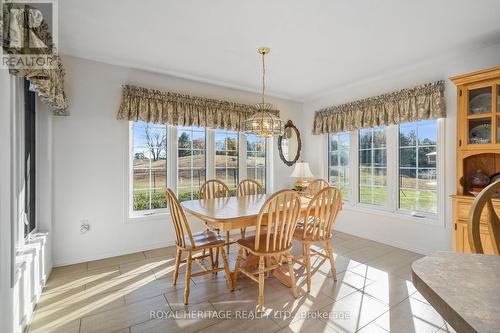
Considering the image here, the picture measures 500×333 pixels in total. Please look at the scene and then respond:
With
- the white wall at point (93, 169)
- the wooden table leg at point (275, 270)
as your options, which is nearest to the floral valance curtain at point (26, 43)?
the white wall at point (93, 169)

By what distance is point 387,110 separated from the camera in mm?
3645

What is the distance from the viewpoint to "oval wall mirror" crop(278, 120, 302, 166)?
4.93m

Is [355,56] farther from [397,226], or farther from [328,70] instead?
[397,226]

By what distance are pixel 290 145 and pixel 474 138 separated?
2880mm

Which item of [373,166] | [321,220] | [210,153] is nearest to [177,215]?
[321,220]

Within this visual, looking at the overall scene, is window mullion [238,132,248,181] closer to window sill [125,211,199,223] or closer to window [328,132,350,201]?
window sill [125,211,199,223]

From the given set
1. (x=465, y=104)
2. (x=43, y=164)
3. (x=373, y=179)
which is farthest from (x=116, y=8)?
(x=373, y=179)

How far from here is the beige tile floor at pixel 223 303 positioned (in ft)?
6.17

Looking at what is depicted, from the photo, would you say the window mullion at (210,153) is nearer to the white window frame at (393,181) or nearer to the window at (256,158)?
the window at (256,158)

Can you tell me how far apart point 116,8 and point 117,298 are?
2.59 m

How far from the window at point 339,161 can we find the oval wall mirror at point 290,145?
2.17 ft

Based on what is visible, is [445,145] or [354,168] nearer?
[445,145]

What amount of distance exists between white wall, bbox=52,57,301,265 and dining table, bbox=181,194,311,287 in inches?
47.4

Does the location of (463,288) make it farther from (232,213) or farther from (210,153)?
(210,153)
